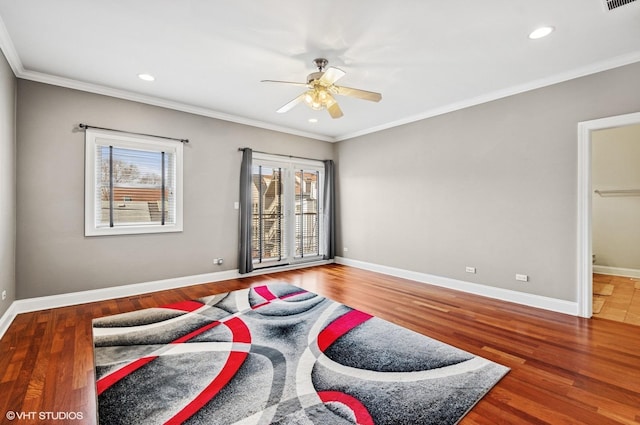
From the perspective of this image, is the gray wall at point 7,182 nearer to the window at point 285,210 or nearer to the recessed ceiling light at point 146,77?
the recessed ceiling light at point 146,77

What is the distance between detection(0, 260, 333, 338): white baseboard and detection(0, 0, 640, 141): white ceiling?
2716 mm

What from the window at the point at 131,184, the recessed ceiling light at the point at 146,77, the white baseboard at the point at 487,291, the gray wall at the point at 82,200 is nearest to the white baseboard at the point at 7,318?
the gray wall at the point at 82,200

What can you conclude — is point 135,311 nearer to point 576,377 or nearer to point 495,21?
point 576,377

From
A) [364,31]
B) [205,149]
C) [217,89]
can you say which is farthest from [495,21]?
[205,149]

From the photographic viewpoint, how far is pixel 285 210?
6.02 metres

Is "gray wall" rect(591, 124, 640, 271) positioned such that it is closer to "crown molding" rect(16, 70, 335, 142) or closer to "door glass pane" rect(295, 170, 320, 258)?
"door glass pane" rect(295, 170, 320, 258)

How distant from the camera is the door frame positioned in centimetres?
333

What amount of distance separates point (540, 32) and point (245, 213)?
4552mm

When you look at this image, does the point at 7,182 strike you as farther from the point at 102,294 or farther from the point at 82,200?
the point at 102,294

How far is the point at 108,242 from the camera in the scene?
4.08 metres

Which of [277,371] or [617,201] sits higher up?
[617,201]

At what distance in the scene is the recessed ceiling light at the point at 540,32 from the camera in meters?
2.62

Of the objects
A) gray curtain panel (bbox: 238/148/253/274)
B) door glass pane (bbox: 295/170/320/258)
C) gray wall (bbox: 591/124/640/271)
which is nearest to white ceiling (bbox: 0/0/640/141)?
gray curtain panel (bbox: 238/148/253/274)

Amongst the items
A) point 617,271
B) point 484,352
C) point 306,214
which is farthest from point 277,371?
point 617,271
